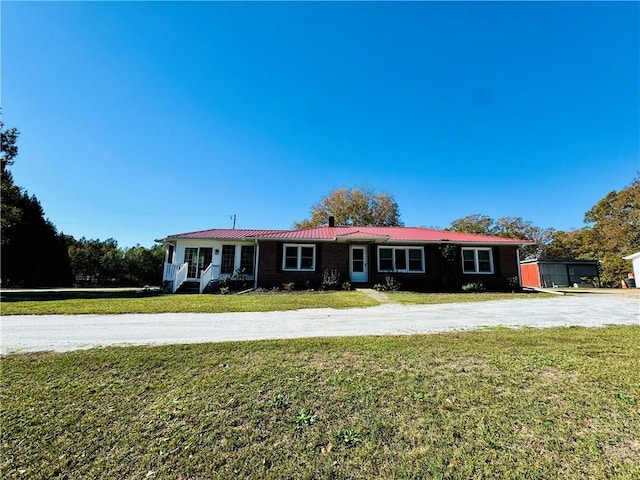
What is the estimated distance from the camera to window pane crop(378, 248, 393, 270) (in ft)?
54.5

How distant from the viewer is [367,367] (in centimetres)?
384

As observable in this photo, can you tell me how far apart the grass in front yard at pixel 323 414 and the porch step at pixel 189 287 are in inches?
460

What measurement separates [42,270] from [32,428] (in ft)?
109

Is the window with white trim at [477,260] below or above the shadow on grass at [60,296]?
above

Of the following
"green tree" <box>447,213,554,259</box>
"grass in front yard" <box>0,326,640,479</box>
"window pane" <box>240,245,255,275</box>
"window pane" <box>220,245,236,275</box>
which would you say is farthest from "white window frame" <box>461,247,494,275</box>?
"green tree" <box>447,213,554,259</box>

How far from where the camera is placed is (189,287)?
16078 mm

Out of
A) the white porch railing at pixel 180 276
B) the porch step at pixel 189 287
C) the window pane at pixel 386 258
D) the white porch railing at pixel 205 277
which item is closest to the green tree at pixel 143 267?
the porch step at pixel 189 287

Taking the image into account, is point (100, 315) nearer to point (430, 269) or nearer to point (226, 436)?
point (226, 436)

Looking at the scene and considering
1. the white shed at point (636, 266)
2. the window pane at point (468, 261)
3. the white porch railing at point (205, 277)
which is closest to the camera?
the white porch railing at point (205, 277)

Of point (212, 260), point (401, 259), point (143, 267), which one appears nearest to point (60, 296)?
point (212, 260)

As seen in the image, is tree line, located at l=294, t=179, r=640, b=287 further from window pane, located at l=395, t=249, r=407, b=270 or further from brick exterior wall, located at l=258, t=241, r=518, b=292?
window pane, located at l=395, t=249, r=407, b=270

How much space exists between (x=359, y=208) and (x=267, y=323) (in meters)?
28.2

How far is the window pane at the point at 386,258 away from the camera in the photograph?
1661 cm

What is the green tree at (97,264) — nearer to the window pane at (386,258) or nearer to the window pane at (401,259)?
A: the window pane at (386,258)
